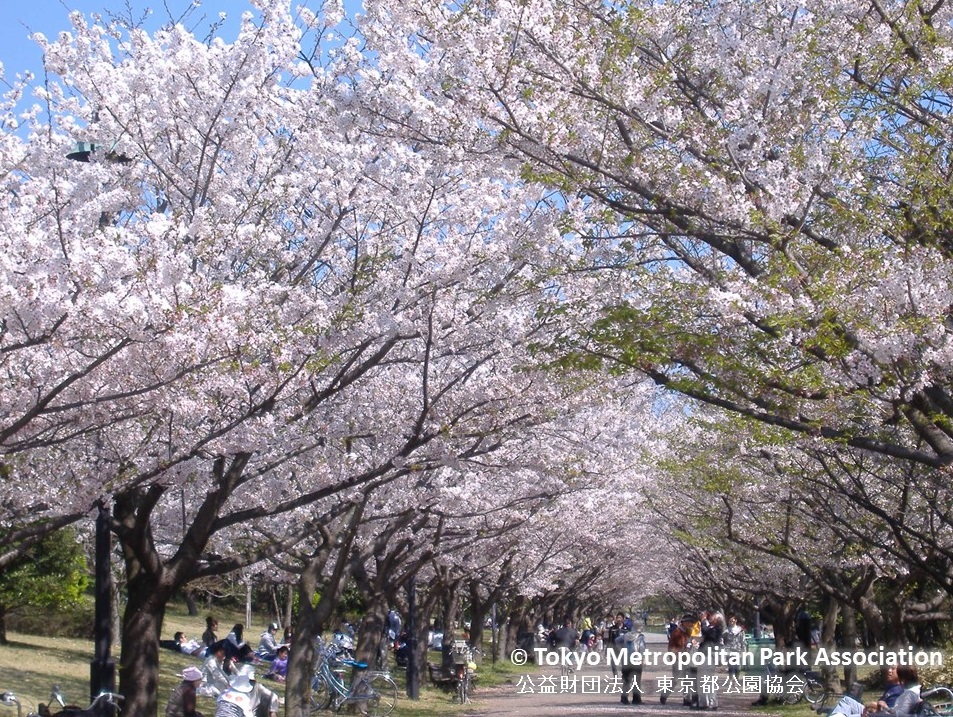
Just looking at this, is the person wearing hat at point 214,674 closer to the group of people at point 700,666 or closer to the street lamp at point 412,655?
the street lamp at point 412,655

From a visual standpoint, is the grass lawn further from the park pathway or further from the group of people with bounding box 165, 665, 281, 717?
the group of people with bounding box 165, 665, 281, 717

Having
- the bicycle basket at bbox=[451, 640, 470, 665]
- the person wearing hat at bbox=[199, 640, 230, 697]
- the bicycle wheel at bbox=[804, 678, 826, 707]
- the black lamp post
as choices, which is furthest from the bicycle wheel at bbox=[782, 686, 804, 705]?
the black lamp post

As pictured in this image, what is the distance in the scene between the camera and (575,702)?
74.8 ft

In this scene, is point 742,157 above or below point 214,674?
above

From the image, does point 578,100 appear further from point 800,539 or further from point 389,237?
point 800,539

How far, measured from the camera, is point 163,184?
35.3 ft

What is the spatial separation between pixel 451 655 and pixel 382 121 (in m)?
18.6

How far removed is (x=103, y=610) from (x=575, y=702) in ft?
47.8

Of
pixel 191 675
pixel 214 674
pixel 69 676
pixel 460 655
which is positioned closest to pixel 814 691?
pixel 460 655

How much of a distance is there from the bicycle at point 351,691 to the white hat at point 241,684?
818 cm

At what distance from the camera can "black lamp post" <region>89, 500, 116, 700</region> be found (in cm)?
1012

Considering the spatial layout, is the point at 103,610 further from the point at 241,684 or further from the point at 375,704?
the point at 375,704

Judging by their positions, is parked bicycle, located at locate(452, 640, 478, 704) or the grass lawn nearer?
the grass lawn

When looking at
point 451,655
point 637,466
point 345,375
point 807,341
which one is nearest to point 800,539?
point 637,466
